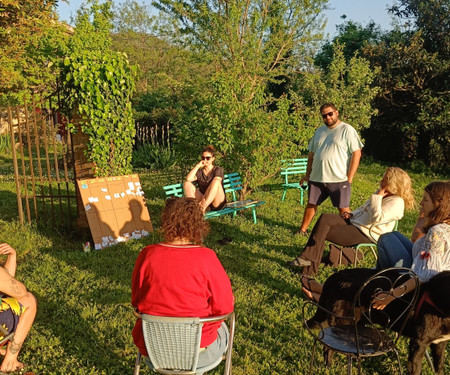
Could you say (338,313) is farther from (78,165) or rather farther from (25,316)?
(78,165)

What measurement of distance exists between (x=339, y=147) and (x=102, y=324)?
151 inches

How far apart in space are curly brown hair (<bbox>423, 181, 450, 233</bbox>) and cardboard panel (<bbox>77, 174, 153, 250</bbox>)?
14.7 feet

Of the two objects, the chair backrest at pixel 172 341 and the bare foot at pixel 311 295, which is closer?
the chair backrest at pixel 172 341

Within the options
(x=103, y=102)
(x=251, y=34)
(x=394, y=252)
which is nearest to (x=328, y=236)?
(x=394, y=252)

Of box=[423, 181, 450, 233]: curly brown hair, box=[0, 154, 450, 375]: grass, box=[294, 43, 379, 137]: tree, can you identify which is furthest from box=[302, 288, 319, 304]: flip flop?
box=[294, 43, 379, 137]: tree

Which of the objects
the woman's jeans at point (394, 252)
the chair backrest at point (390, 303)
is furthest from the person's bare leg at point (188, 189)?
the chair backrest at point (390, 303)

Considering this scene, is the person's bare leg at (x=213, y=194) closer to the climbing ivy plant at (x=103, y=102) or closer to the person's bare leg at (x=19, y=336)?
the climbing ivy plant at (x=103, y=102)

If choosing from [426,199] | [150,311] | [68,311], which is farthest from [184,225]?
[68,311]

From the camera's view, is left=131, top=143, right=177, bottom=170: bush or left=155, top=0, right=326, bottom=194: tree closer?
left=131, top=143, right=177, bottom=170: bush

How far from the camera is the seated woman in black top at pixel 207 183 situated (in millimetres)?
6496

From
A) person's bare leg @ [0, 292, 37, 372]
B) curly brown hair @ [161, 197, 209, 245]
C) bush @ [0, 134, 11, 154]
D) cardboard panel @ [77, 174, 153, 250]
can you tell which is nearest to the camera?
→ curly brown hair @ [161, 197, 209, 245]

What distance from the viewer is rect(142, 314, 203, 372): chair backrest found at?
2096 millimetres

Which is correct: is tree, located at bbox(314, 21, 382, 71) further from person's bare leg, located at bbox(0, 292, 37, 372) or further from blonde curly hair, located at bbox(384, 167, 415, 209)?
person's bare leg, located at bbox(0, 292, 37, 372)

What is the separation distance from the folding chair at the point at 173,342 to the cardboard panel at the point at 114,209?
393cm
